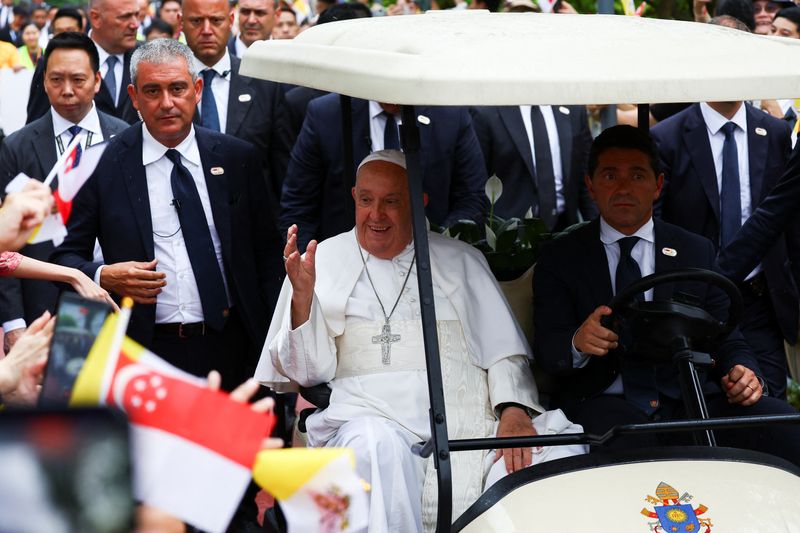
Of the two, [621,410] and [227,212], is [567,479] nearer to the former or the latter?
[621,410]

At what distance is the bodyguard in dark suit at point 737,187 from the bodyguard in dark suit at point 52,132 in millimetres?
2767

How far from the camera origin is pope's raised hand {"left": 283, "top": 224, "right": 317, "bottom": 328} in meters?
3.95

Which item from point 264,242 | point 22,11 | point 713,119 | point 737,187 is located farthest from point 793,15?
point 22,11

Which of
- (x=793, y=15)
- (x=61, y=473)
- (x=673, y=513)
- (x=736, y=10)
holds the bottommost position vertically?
(x=61, y=473)

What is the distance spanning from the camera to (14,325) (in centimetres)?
581

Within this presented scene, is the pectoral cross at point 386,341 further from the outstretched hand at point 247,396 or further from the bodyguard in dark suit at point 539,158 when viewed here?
the bodyguard in dark suit at point 539,158

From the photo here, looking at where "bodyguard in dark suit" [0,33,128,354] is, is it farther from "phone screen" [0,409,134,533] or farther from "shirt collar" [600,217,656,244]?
"phone screen" [0,409,134,533]

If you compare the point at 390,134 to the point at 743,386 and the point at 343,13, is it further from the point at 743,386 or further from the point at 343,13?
the point at 743,386

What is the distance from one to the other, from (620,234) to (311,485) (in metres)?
2.40

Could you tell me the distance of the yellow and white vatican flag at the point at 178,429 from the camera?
88.7 inches

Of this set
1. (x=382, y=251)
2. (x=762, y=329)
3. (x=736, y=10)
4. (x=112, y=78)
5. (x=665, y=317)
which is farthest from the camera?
(x=736, y=10)

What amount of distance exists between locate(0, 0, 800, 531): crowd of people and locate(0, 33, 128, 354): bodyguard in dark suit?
0.01 m

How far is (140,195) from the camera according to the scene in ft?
16.3

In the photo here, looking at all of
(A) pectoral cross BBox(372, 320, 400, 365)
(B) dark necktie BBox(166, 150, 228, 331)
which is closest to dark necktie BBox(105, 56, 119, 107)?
(B) dark necktie BBox(166, 150, 228, 331)
